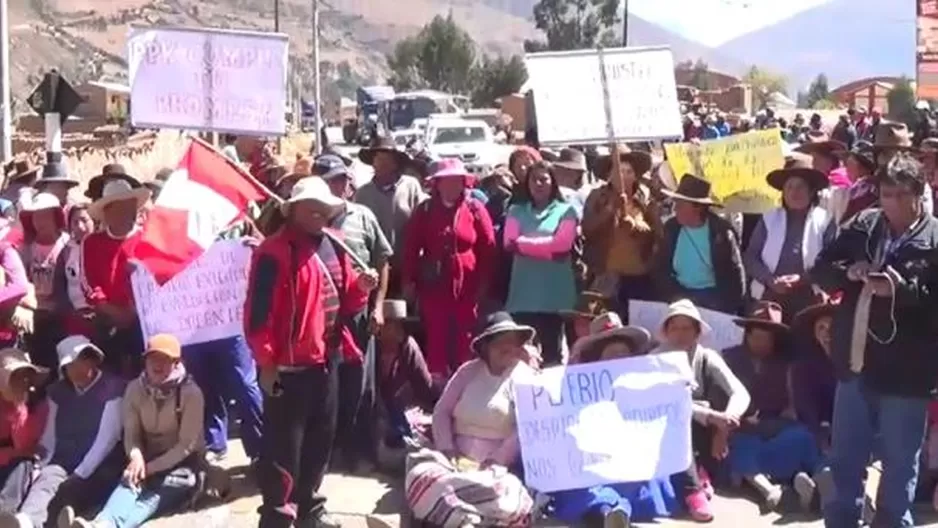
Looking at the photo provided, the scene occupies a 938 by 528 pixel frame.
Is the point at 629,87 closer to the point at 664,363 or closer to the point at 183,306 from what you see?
the point at 664,363

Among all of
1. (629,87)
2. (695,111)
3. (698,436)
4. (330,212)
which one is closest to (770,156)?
(629,87)

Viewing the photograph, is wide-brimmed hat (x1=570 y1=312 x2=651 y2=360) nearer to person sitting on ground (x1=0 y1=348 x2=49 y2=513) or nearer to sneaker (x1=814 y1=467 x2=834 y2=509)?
sneaker (x1=814 y1=467 x2=834 y2=509)

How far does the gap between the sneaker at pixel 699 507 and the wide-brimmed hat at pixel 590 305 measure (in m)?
1.35

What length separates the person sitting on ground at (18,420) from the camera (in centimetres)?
798

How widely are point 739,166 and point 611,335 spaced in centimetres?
257

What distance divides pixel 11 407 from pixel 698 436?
367cm

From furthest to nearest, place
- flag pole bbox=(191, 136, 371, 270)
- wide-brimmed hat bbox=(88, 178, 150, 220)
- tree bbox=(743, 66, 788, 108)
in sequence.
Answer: tree bbox=(743, 66, 788, 108) < wide-brimmed hat bbox=(88, 178, 150, 220) < flag pole bbox=(191, 136, 371, 270)

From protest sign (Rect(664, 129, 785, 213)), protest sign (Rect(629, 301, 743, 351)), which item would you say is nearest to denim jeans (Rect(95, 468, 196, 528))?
protest sign (Rect(629, 301, 743, 351))

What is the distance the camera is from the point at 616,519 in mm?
7520

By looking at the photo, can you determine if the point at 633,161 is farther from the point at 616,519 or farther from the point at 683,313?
the point at 616,519

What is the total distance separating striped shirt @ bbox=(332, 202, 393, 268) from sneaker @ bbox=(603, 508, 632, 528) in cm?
189

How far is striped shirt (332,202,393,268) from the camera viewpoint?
8.25m

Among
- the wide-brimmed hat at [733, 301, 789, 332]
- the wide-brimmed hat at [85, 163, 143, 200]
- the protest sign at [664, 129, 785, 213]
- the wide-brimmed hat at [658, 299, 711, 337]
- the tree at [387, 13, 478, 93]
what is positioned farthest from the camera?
the tree at [387, 13, 478, 93]

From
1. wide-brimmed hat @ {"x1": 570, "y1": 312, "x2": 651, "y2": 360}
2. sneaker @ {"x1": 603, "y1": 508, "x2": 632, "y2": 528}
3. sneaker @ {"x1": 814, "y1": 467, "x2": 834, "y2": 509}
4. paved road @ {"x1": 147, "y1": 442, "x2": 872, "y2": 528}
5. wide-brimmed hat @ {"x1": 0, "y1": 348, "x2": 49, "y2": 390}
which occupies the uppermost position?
wide-brimmed hat @ {"x1": 570, "y1": 312, "x2": 651, "y2": 360}
